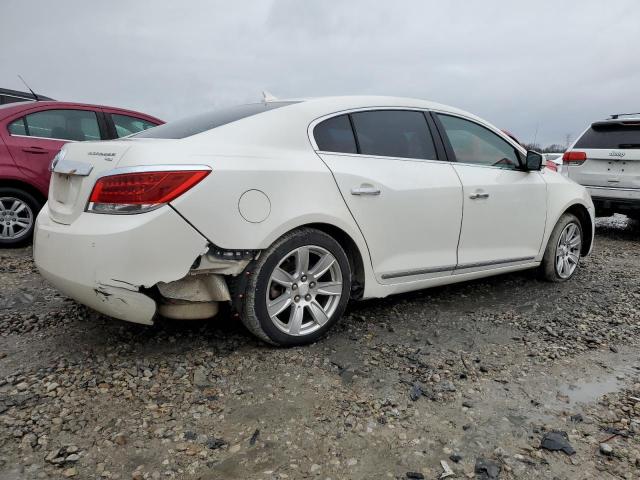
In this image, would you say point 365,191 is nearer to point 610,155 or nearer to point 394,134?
Answer: point 394,134

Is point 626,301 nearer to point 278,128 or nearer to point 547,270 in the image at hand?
point 547,270

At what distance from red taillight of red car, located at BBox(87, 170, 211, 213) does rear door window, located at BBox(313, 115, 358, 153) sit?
0.86 metres

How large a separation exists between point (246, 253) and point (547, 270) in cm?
313

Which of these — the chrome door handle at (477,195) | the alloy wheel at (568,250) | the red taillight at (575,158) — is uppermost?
the red taillight at (575,158)

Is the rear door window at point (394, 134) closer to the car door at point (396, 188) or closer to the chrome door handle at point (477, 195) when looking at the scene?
the car door at point (396, 188)

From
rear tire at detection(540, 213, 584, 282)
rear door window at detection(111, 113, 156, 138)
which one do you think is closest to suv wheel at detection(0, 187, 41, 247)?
rear door window at detection(111, 113, 156, 138)

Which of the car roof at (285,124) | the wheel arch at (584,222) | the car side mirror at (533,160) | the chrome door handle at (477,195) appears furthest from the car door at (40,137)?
the wheel arch at (584,222)

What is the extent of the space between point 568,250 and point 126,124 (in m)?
5.10

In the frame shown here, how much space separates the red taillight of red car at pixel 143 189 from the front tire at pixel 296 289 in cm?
56

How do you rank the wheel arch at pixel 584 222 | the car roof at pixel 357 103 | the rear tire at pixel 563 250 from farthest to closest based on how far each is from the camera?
1. the wheel arch at pixel 584 222
2. the rear tire at pixel 563 250
3. the car roof at pixel 357 103

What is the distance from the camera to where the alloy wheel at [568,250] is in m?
4.65

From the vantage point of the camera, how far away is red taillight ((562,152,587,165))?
702 cm

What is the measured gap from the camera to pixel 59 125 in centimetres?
554

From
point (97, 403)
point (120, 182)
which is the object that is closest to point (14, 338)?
point (97, 403)
